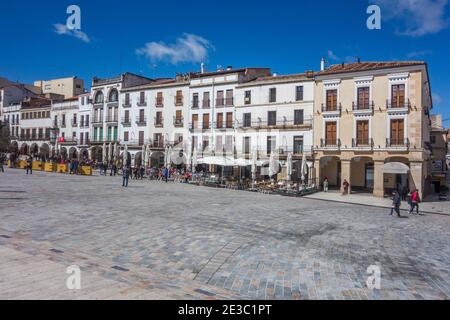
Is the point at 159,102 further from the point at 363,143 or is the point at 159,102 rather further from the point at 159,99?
the point at 363,143

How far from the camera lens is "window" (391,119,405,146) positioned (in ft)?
95.3

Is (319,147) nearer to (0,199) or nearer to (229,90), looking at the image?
(229,90)

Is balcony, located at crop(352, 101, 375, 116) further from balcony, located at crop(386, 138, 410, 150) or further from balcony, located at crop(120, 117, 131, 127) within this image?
balcony, located at crop(120, 117, 131, 127)

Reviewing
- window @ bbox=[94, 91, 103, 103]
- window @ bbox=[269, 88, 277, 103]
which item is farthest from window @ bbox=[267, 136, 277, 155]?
window @ bbox=[94, 91, 103, 103]

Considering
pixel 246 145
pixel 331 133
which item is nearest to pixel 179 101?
pixel 246 145

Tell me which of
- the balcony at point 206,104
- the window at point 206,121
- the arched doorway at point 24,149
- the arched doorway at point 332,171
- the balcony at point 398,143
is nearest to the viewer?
the balcony at point 398,143

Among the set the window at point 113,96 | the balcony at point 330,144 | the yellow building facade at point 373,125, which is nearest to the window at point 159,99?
the window at point 113,96

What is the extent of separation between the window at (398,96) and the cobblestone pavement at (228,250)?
56.7ft

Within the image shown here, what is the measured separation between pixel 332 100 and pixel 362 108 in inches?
118

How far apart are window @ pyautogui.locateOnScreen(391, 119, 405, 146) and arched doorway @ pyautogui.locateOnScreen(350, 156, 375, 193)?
A: 12.0ft

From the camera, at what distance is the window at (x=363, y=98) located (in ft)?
101

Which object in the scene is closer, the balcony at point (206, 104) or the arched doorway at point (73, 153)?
the balcony at point (206, 104)

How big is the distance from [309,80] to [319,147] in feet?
23.0

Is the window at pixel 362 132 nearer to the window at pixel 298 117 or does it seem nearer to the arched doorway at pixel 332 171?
the arched doorway at pixel 332 171
